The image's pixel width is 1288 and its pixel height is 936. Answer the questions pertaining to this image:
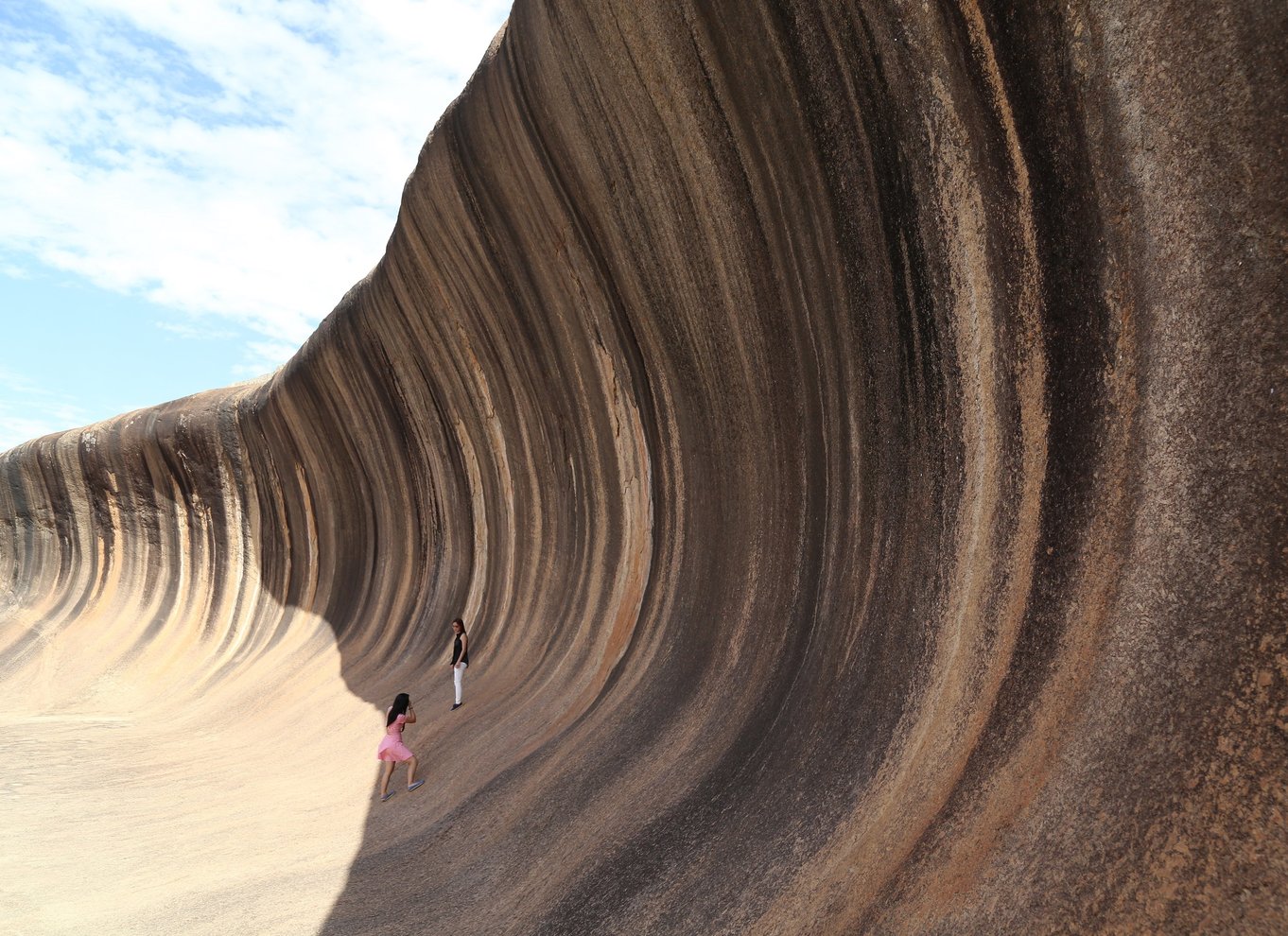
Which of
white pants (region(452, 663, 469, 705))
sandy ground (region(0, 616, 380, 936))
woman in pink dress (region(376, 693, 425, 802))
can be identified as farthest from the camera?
white pants (region(452, 663, 469, 705))

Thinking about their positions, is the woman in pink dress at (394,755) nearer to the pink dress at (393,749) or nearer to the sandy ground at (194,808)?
the pink dress at (393,749)

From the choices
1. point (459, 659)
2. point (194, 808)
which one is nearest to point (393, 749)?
point (459, 659)

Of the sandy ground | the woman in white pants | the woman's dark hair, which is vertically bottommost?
the sandy ground

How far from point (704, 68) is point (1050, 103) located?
2.05m

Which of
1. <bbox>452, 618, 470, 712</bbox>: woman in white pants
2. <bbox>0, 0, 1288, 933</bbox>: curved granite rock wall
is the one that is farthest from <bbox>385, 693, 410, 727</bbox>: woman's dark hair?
<bbox>452, 618, 470, 712</bbox>: woman in white pants

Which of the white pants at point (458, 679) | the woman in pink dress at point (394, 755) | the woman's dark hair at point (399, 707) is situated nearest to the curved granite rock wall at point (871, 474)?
the white pants at point (458, 679)

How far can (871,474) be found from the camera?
3.53 metres

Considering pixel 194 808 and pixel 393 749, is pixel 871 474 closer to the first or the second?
pixel 393 749

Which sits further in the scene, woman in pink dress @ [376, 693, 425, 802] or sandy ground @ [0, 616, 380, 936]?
woman in pink dress @ [376, 693, 425, 802]

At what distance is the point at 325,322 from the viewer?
10.8 m

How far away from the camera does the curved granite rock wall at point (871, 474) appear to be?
200cm

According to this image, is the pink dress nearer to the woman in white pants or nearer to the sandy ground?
the sandy ground

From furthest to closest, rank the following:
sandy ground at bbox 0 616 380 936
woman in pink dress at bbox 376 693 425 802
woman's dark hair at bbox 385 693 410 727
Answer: woman's dark hair at bbox 385 693 410 727 → woman in pink dress at bbox 376 693 425 802 → sandy ground at bbox 0 616 380 936

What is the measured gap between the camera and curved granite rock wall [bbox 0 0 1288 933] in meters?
2.00
